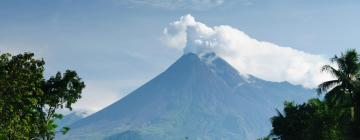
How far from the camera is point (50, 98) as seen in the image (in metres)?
61.3

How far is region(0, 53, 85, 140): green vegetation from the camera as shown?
4047cm

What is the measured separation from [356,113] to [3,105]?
27603mm

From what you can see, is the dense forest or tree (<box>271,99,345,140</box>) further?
tree (<box>271,99,345,140</box>)

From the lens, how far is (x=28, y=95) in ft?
150

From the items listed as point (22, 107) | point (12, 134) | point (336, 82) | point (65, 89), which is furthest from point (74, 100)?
point (336, 82)

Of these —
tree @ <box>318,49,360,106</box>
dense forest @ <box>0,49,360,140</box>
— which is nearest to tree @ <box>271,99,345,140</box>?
dense forest @ <box>0,49,360,140</box>

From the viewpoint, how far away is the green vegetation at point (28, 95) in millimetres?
40469

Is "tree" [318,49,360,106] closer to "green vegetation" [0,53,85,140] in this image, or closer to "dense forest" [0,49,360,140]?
"dense forest" [0,49,360,140]

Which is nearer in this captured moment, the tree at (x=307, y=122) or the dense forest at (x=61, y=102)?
the dense forest at (x=61, y=102)

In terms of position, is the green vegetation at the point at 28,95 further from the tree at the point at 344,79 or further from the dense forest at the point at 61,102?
the tree at the point at 344,79

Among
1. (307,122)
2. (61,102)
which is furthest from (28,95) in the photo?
(307,122)

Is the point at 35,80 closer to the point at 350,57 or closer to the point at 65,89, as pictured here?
the point at 65,89

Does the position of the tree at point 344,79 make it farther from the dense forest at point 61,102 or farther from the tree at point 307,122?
the tree at point 307,122

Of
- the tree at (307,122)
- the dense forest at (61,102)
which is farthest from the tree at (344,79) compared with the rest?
the tree at (307,122)
